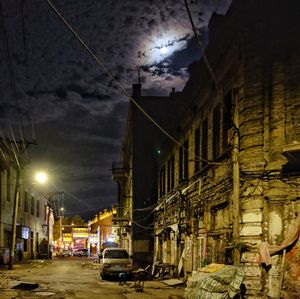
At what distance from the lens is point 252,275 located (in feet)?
44.1

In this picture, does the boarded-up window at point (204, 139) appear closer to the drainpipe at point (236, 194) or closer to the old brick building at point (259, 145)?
the old brick building at point (259, 145)

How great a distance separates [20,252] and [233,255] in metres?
31.2

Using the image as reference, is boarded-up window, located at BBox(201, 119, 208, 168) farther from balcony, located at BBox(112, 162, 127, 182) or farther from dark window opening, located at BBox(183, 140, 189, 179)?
balcony, located at BBox(112, 162, 127, 182)

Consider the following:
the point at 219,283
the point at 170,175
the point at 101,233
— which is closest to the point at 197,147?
the point at 170,175

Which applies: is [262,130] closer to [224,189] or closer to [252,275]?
[224,189]

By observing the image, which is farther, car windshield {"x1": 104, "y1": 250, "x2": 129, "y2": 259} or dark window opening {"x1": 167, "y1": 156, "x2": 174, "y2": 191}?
dark window opening {"x1": 167, "y1": 156, "x2": 174, "y2": 191}

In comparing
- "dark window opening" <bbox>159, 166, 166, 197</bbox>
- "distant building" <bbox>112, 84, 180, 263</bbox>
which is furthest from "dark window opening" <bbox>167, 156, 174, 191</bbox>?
"distant building" <bbox>112, 84, 180, 263</bbox>

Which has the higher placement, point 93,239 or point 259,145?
point 259,145

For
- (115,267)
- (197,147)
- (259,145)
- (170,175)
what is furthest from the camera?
(170,175)

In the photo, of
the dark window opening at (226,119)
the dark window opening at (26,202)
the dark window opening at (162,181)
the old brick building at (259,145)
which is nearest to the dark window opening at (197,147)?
the old brick building at (259,145)

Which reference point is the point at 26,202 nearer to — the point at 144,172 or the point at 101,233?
the point at 144,172

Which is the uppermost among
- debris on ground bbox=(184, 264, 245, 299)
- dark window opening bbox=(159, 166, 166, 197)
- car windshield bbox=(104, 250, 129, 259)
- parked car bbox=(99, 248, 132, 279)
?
dark window opening bbox=(159, 166, 166, 197)

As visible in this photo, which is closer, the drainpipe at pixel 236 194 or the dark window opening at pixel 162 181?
the drainpipe at pixel 236 194

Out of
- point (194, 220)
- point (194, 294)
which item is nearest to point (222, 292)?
point (194, 294)
